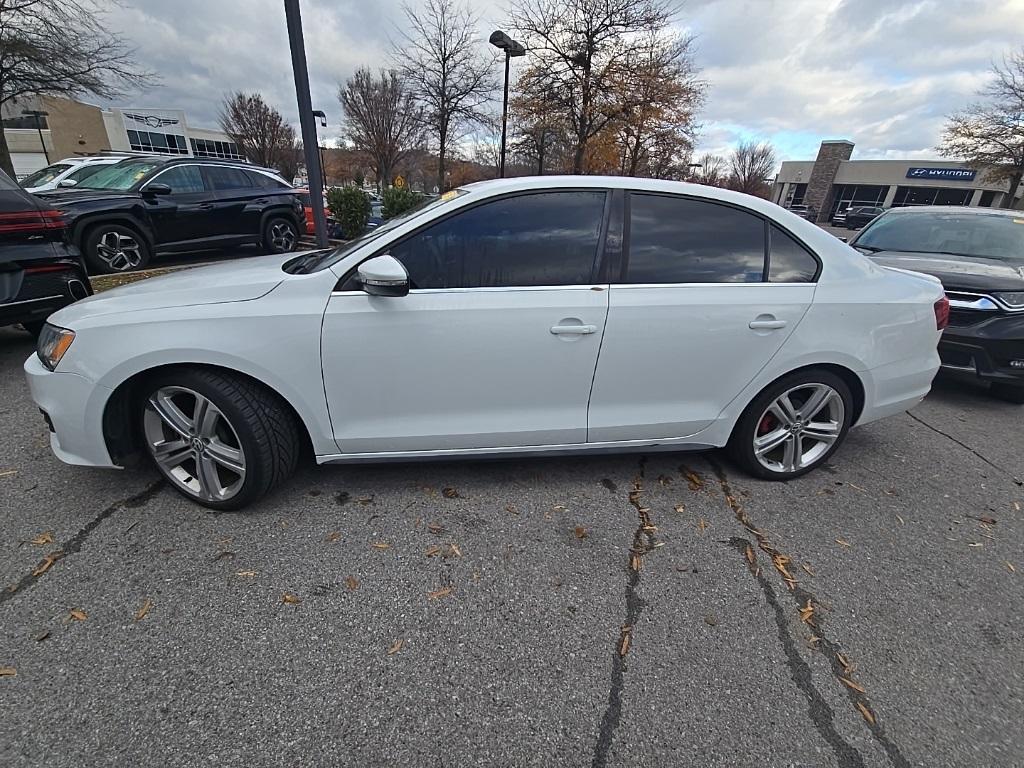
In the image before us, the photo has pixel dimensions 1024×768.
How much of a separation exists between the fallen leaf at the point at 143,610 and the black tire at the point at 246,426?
57 cm

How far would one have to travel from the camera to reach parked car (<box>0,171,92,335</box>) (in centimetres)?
352

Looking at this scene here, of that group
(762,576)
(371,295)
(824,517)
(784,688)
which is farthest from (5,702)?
(824,517)

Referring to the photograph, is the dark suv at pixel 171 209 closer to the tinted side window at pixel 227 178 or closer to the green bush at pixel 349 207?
the tinted side window at pixel 227 178

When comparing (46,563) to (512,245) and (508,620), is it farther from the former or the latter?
(512,245)

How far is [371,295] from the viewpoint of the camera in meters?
2.22

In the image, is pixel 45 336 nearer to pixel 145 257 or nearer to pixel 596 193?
pixel 596 193

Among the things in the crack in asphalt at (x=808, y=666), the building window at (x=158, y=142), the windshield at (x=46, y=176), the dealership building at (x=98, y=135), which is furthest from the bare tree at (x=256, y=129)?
the crack in asphalt at (x=808, y=666)

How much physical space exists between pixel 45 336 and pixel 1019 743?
168 inches

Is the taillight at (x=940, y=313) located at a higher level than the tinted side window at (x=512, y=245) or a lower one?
lower

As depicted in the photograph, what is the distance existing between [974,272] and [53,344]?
265 inches

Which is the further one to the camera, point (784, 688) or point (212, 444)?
point (212, 444)

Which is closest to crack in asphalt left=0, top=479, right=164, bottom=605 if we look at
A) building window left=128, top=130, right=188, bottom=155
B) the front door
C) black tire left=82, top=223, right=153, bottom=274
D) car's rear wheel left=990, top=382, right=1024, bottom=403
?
the front door

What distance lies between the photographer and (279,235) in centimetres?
884

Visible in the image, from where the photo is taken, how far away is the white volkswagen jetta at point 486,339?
223 centimetres
